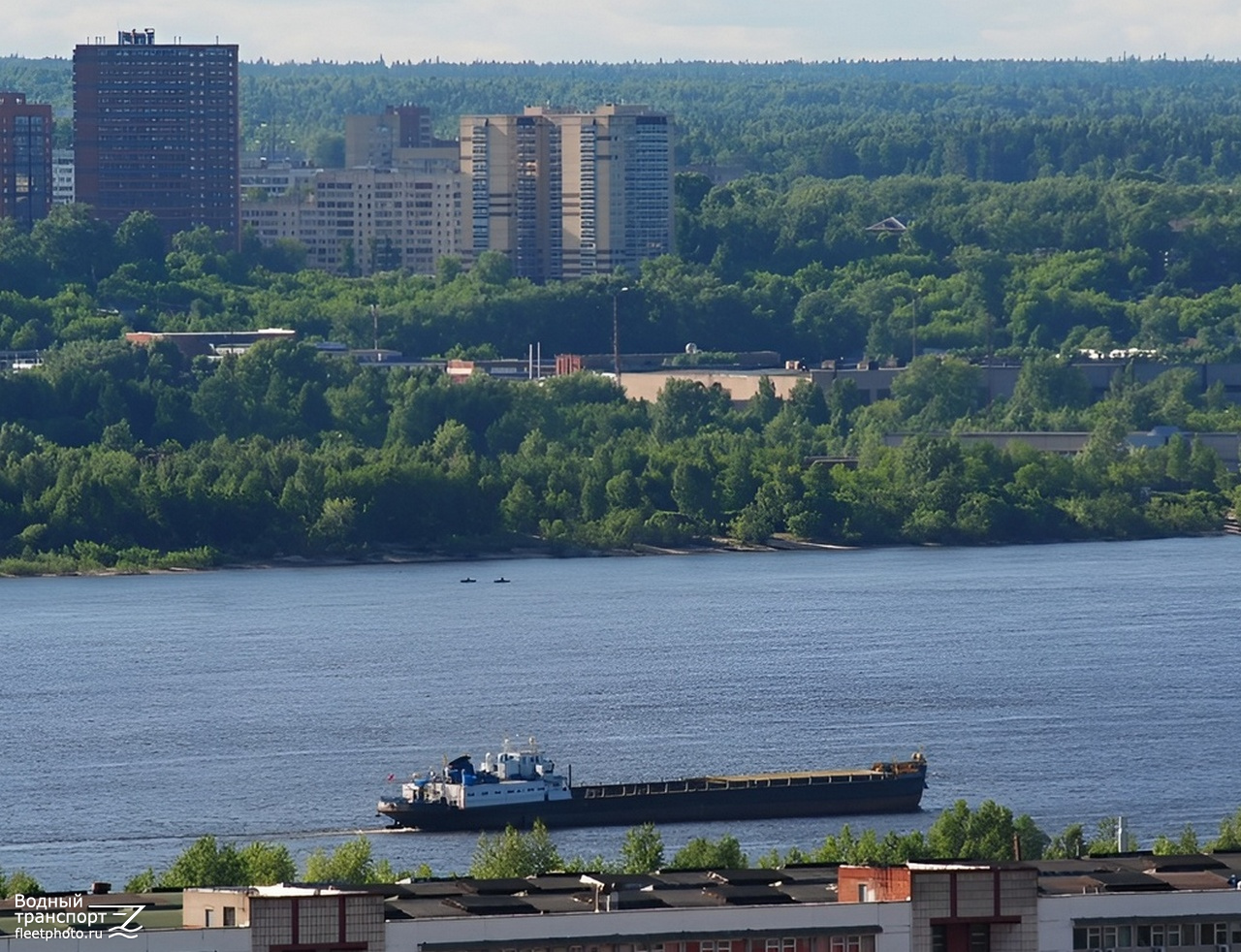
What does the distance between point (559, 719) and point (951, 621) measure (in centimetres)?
1228

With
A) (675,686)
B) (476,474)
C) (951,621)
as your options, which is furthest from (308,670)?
(476,474)

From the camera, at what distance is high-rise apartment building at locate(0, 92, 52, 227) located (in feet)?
394

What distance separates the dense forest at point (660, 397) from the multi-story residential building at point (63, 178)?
8155 mm

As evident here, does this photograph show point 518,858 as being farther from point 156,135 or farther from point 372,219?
point 372,219

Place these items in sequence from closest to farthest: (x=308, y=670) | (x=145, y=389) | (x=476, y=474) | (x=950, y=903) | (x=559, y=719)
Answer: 1. (x=950, y=903)
2. (x=559, y=719)
3. (x=308, y=670)
4. (x=476, y=474)
5. (x=145, y=389)

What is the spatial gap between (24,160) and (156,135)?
417 centimetres

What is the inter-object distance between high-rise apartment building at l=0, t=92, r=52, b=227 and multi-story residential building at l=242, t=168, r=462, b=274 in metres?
8.61

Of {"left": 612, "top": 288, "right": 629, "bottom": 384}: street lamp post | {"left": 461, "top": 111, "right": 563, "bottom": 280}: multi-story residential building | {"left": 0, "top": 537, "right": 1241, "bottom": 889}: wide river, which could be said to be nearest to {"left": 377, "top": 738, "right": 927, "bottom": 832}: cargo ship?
{"left": 0, "top": 537, "right": 1241, "bottom": 889}: wide river

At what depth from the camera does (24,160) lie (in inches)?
4788

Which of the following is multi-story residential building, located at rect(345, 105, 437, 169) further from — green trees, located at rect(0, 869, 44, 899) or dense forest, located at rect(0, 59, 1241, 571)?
green trees, located at rect(0, 869, 44, 899)

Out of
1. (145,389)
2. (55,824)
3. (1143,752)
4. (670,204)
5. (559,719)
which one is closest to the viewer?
(55,824)

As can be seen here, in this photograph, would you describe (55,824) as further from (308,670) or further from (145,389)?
(145,389)

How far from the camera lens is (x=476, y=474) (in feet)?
250

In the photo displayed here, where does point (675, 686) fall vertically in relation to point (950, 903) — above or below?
below
